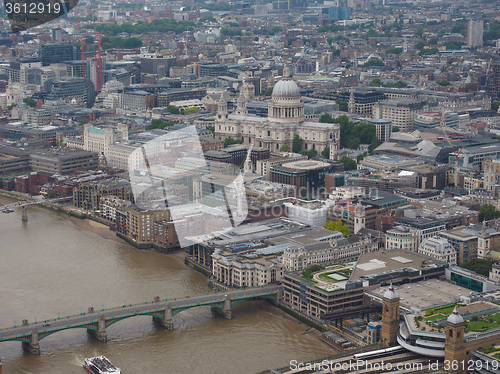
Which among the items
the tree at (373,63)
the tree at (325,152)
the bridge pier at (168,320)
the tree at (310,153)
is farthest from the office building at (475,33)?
the bridge pier at (168,320)

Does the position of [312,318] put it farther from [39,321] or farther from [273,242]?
[39,321]

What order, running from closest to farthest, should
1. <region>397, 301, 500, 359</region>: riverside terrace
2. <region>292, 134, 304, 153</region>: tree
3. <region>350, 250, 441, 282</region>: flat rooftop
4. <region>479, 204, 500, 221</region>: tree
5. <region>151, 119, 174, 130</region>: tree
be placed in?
<region>397, 301, 500, 359</region>: riverside terrace → <region>350, 250, 441, 282</region>: flat rooftop → <region>479, 204, 500, 221</region>: tree → <region>292, 134, 304, 153</region>: tree → <region>151, 119, 174, 130</region>: tree

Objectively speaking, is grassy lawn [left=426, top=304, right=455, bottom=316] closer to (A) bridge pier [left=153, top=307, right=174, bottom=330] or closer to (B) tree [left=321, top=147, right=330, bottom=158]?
(A) bridge pier [left=153, top=307, right=174, bottom=330]

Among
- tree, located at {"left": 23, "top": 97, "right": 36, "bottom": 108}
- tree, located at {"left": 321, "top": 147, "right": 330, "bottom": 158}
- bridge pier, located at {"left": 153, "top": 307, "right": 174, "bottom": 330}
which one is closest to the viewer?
bridge pier, located at {"left": 153, "top": 307, "right": 174, "bottom": 330}

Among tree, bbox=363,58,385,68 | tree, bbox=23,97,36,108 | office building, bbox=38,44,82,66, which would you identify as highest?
office building, bbox=38,44,82,66

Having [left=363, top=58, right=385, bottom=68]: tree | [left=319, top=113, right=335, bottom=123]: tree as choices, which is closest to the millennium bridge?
[left=319, top=113, right=335, bottom=123]: tree

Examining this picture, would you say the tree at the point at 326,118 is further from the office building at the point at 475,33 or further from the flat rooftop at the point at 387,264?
the office building at the point at 475,33

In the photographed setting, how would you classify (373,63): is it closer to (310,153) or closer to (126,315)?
(310,153)
